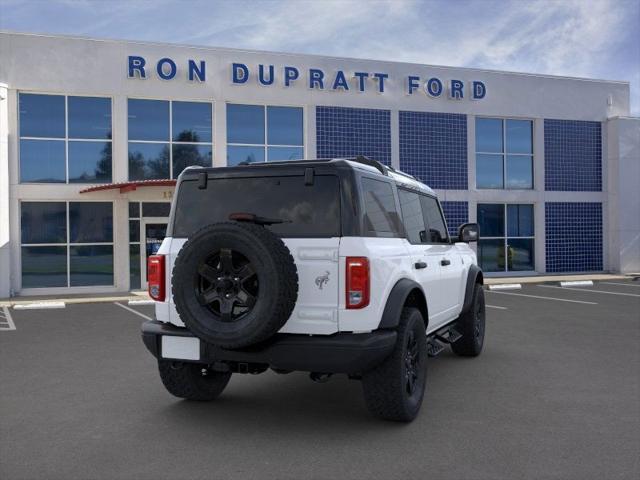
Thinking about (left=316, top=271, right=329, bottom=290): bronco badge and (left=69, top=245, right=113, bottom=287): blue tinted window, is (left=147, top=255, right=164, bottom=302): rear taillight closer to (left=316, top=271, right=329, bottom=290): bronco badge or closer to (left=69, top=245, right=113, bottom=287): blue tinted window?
(left=316, top=271, right=329, bottom=290): bronco badge

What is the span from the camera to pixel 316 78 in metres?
19.5

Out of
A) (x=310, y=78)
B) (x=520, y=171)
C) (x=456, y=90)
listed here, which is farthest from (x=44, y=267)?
(x=520, y=171)

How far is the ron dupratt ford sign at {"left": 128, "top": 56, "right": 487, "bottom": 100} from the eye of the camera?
58.9 feet

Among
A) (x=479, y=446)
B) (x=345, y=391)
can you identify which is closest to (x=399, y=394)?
(x=479, y=446)

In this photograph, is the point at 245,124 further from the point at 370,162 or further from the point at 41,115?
the point at 370,162

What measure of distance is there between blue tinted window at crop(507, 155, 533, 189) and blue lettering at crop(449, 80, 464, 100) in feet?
9.60

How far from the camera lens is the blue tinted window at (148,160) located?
58.8 feet

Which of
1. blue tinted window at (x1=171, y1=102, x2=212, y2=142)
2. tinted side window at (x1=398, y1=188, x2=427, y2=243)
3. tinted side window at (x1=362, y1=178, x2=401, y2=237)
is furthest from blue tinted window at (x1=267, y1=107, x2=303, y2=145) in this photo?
tinted side window at (x1=362, y1=178, x2=401, y2=237)

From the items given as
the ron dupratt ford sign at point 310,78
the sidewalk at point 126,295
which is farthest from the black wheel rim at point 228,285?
the ron dupratt ford sign at point 310,78

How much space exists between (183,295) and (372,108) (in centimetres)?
1653

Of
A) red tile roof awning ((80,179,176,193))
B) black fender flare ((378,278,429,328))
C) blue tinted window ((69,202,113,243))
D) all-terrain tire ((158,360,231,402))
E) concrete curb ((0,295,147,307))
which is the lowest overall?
concrete curb ((0,295,147,307))

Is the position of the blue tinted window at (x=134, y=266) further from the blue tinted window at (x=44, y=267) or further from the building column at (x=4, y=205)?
the building column at (x=4, y=205)

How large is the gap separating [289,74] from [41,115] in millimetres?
7150

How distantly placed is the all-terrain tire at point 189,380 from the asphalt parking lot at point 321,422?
13cm
